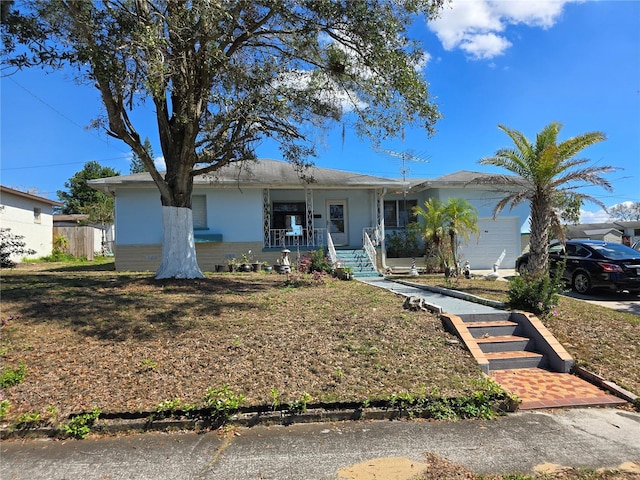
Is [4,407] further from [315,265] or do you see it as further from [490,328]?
[315,265]

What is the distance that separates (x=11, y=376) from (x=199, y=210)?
11.3 m

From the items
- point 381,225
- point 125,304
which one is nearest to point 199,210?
point 381,225

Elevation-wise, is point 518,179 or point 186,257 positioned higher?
point 518,179

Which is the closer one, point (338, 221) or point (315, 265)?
point (315, 265)

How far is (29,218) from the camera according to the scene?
20609 mm

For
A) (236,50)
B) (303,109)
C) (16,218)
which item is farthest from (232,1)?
(16,218)

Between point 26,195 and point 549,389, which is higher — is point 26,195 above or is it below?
above

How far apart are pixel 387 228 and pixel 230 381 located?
14.4m

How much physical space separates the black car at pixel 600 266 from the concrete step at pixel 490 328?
15.2 ft

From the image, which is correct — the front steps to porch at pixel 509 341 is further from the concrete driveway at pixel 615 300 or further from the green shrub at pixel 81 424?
the green shrub at pixel 81 424

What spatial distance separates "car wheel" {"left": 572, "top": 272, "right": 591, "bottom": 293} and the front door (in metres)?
8.48

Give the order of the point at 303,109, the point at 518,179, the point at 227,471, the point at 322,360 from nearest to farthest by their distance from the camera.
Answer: the point at 227,471, the point at 322,360, the point at 303,109, the point at 518,179

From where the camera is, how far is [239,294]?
7562mm

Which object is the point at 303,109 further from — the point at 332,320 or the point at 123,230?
the point at 123,230
